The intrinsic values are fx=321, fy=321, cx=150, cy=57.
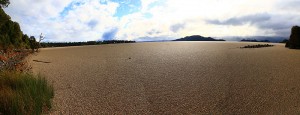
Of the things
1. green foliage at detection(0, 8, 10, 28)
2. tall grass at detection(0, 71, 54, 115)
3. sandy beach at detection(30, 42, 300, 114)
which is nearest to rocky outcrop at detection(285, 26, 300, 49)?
sandy beach at detection(30, 42, 300, 114)

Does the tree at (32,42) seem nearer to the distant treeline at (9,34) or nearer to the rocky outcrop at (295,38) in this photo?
the distant treeline at (9,34)

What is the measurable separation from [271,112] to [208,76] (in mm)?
3426

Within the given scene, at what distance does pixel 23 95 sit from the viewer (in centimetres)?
586

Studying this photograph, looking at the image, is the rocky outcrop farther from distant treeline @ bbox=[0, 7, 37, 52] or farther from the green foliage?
the green foliage

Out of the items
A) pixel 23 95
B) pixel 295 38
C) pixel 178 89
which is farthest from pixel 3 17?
pixel 295 38

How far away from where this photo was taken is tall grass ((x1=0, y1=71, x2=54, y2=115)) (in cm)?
553

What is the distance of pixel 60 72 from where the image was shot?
10422 mm

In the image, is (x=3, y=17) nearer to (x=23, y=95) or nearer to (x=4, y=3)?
(x=4, y=3)

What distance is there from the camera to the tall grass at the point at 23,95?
5527mm

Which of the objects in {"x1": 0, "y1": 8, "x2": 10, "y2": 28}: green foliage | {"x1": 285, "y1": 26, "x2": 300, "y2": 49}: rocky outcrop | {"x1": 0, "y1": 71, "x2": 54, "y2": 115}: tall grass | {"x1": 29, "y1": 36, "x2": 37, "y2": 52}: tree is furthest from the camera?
{"x1": 29, "y1": 36, "x2": 37, "y2": 52}: tree

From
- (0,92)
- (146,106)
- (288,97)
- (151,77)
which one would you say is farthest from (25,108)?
(288,97)

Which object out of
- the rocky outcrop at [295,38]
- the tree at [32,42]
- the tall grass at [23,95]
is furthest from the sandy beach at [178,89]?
the tree at [32,42]

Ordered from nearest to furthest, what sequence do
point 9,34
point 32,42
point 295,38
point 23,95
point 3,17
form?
point 23,95 < point 295,38 < point 3,17 < point 9,34 < point 32,42

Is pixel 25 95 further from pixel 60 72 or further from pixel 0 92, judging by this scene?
pixel 60 72
